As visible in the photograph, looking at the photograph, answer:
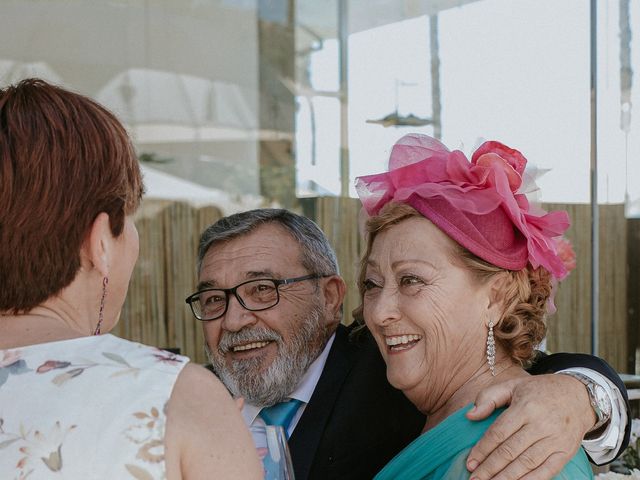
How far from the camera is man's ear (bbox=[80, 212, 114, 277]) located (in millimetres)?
1341

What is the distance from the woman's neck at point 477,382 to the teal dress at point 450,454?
20 centimetres

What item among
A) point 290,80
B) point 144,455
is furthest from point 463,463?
point 290,80

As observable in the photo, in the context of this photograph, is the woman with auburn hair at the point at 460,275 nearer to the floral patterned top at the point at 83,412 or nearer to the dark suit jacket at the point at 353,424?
the dark suit jacket at the point at 353,424

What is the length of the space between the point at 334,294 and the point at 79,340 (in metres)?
1.64

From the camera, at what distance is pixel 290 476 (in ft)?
4.82

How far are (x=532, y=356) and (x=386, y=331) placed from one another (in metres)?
0.36

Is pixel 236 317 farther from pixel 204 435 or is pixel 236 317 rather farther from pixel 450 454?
pixel 204 435

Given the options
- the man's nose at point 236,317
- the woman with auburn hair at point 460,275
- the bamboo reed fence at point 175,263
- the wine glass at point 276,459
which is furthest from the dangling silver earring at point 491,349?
the bamboo reed fence at point 175,263

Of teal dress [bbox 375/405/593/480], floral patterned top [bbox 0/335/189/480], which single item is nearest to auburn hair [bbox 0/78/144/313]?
floral patterned top [bbox 0/335/189/480]

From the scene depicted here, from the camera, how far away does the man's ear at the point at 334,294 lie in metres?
2.83

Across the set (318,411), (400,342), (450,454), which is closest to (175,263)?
(318,411)

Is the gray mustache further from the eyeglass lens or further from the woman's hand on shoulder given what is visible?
the woman's hand on shoulder

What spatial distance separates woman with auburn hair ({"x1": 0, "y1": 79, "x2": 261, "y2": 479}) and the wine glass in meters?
0.20

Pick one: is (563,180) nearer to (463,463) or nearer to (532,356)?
(532,356)
